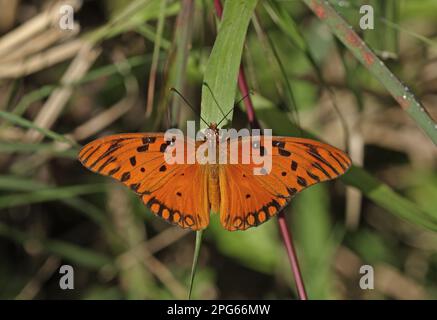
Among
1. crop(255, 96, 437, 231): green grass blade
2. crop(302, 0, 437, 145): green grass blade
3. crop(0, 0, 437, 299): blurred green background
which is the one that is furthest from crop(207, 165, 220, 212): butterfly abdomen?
crop(0, 0, 437, 299): blurred green background

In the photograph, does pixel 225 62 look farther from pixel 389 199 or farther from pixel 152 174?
pixel 389 199

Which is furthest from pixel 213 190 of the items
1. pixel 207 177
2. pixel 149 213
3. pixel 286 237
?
pixel 149 213

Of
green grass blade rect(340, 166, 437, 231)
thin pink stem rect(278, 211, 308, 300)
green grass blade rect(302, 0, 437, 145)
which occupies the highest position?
green grass blade rect(302, 0, 437, 145)

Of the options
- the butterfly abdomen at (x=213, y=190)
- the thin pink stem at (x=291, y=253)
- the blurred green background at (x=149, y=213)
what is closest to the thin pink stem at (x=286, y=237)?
the thin pink stem at (x=291, y=253)

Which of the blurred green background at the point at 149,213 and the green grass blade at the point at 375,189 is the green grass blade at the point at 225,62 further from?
the blurred green background at the point at 149,213

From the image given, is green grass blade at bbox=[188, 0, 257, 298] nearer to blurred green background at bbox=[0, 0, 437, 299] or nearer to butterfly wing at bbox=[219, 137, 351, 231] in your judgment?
butterfly wing at bbox=[219, 137, 351, 231]

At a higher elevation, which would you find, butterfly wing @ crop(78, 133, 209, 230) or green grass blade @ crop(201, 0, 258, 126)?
green grass blade @ crop(201, 0, 258, 126)
